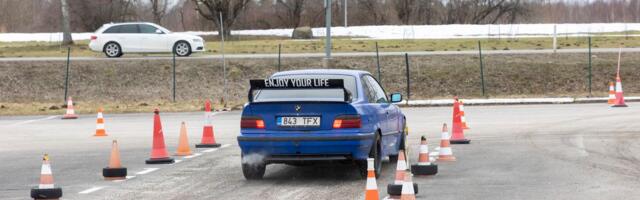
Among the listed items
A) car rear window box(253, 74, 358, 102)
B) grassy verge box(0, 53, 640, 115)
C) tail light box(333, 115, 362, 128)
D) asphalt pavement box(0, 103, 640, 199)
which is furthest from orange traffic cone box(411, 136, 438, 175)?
grassy verge box(0, 53, 640, 115)

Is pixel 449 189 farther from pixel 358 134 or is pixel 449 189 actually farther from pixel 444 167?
pixel 444 167

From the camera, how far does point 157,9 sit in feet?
314

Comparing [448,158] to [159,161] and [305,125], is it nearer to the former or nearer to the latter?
[305,125]

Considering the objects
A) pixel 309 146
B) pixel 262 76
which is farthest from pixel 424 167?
pixel 262 76

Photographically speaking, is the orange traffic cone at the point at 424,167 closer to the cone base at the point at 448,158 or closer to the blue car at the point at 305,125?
the blue car at the point at 305,125

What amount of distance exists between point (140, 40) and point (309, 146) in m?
30.7

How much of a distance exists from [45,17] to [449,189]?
97821mm

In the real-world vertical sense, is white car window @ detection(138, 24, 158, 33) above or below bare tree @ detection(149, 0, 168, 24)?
below

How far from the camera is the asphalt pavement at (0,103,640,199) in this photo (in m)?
11.8

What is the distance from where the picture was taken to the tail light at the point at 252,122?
12.7m

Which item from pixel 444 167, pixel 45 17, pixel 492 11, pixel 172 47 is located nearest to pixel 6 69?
pixel 172 47

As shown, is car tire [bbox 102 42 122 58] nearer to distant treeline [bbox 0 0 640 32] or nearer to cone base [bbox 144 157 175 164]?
cone base [bbox 144 157 175 164]

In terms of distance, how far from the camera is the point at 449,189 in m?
11.9

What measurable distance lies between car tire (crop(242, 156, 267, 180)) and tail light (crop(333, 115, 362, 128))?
108 centimetres
